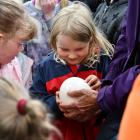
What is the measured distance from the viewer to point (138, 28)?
1837 mm

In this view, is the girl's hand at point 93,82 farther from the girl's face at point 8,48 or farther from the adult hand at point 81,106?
the girl's face at point 8,48

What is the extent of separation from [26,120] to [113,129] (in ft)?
2.48

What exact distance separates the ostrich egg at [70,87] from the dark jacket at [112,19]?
0.44 metres

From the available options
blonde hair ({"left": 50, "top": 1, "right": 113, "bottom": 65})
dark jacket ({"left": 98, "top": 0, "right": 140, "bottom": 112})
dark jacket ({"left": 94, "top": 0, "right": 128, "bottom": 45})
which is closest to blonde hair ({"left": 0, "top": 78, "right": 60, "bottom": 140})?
dark jacket ({"left": 98, "top": 0, "right": 140, "bottom": 112})

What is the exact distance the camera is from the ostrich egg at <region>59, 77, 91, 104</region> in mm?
2117

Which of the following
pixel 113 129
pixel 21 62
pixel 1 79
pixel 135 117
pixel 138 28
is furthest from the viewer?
pixel 21 62

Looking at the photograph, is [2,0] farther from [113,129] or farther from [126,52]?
[113,129]

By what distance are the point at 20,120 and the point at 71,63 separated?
41.3 inches

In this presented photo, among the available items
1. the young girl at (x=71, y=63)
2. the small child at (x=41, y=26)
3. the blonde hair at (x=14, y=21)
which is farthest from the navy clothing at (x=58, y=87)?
the small child at (x=41, y=26)

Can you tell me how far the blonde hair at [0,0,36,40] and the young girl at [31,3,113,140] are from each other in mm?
158

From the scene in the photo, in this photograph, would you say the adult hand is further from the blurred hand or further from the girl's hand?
the blurred hand

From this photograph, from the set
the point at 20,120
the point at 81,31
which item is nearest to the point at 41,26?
the point at 81,31

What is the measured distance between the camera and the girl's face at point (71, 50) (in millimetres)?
2279

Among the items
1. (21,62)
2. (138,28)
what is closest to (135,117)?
(138,28)
